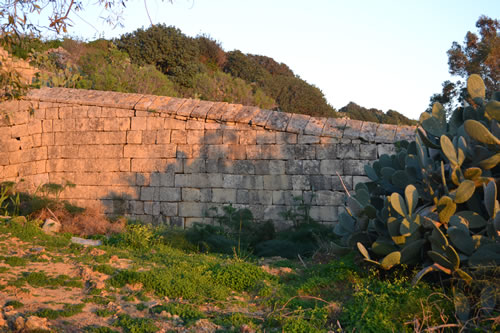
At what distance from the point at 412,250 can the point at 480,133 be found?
116cm

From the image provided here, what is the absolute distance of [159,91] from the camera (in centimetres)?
1373

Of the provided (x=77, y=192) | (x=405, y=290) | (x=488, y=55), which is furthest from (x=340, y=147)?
(x=488, y=55)

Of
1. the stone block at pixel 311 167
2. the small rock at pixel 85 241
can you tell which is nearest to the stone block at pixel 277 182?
the stone block at pixel 311 167

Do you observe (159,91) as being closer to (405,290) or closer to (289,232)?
(289,232)

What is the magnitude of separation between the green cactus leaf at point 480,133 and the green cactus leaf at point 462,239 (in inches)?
31.2

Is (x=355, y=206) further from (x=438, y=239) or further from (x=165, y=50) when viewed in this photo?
(x=165, y=50)

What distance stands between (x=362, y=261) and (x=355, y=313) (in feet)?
2.95

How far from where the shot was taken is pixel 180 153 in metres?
9.62

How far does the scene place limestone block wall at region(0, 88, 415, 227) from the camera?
883 cm

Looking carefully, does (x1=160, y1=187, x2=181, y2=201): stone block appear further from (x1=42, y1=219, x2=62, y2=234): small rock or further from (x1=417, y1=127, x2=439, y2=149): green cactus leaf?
(x1=417, y1=127, x2=439, y2=149): green cactus leaf

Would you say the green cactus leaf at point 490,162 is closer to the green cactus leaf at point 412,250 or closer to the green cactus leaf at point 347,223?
the green cactus leaf at point 412,250

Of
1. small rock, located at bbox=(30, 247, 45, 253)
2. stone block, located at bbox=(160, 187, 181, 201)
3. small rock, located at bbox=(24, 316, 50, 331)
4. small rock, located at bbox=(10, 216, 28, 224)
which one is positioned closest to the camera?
small rock, located at bbox=(24, 316, 50, 331)

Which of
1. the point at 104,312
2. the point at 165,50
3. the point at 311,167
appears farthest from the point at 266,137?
the point at 165,50

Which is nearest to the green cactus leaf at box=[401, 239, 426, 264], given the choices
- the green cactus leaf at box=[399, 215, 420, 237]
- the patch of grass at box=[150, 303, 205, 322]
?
the green cactus leaf at box=[399, 215, 420, 237]
